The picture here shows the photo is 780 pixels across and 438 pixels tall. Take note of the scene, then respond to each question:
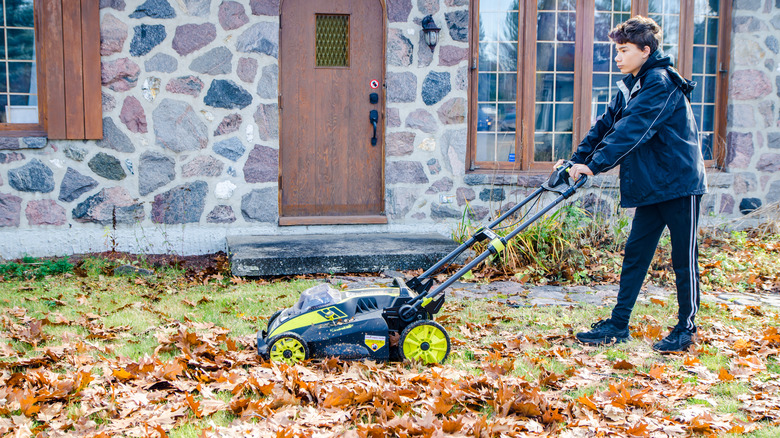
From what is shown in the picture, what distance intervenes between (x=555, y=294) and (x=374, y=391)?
2.84 m

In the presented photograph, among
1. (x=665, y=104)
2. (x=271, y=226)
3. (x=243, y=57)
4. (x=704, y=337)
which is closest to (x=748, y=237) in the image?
(x=704, y=337)

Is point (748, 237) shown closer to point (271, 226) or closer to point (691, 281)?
point (691, 281)

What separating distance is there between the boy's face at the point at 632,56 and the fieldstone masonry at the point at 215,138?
3411 millimetres

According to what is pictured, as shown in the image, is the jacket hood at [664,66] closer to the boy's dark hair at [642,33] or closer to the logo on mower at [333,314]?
the boy's dark hair at [642,33]

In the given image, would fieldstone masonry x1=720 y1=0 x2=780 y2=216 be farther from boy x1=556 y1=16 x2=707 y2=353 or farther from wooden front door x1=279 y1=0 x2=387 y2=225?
boy x1=556 y1=16 x2=707 y2=353

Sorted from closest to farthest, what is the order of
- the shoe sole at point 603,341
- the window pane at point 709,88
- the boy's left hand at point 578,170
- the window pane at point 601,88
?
the boy's left hand at point 578,170, the shoe sole at point 603,341, the window pane at point 601,88, the window pane at point 709,88

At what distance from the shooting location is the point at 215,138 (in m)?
6.77

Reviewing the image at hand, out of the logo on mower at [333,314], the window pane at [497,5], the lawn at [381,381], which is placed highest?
the window pane at [497,5]

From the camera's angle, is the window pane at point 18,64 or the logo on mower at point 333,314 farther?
the window pane at point 18,64

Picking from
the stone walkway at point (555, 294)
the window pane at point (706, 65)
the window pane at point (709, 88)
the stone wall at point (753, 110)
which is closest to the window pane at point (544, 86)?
the window pane at point (706, 65)

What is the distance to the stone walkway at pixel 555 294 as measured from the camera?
5.05 m

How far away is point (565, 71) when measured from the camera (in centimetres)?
755

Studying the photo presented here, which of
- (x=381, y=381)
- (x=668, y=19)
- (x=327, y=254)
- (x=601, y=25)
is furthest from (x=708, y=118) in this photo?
(x=381, y=381)

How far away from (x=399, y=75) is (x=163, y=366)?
183 inches
